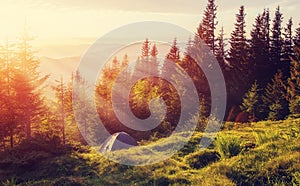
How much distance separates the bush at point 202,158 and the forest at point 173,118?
41 mm

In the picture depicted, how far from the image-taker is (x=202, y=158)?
12.7 metres

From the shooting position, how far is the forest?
10.8m

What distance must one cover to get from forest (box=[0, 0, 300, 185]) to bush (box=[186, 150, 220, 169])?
0.04 m

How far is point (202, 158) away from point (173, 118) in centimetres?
2641

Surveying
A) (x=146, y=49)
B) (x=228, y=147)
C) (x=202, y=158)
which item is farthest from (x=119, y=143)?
(x=146, y=49)

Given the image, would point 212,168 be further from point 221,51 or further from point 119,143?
point 221,51

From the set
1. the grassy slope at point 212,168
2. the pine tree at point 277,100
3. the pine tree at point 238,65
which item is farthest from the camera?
the pine tree at point 238,65

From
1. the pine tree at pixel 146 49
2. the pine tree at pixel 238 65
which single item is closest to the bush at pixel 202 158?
the pine tree at pixel 238 65

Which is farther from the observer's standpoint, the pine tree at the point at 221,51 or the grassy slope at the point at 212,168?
the pine tree at the point at 221,51

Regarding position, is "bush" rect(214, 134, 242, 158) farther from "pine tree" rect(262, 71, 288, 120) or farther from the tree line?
"pine tree" rect(262, 71, 288, 120)

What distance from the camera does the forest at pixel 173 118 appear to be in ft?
35.4

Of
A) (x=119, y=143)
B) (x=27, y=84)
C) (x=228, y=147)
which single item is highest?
(x=27, y=84)

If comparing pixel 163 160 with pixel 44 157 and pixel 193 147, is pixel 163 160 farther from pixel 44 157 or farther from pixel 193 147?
pixel 44 157

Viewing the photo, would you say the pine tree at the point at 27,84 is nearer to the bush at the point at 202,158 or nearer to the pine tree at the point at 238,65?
the bush at the point at 202,158
